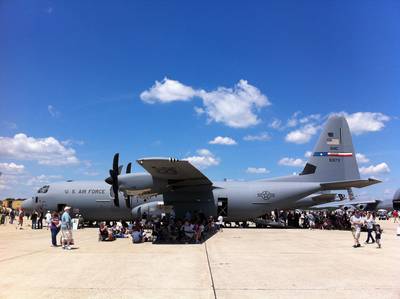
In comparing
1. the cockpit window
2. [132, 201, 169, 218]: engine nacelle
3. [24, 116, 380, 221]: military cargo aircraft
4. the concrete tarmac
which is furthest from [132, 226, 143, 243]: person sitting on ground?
the cockpit window

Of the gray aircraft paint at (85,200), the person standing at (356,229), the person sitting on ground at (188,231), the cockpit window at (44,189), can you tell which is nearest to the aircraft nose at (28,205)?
the gray aircraft paint at (85,200)

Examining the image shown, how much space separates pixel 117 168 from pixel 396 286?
48.2ft

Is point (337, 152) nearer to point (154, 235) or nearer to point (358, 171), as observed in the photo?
point (358, 171)

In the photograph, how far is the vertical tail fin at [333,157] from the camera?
22250 mm

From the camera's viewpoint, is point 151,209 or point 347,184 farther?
point 151,209

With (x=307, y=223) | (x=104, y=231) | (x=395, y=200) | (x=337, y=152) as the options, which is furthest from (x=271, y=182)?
(x=395, y=200)

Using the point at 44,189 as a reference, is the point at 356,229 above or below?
below

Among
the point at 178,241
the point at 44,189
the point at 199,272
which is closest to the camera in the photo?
the point at 199,272

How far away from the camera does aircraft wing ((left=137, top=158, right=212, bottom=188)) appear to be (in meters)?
15.6

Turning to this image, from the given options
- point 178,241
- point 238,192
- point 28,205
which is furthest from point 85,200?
point 238,192

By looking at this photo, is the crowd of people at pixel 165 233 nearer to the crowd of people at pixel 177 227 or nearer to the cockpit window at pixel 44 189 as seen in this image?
the crowd of people at pixel 177 227

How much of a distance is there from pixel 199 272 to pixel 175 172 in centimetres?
921

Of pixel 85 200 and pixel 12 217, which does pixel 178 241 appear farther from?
pixel 12 217

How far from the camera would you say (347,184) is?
829 inches
